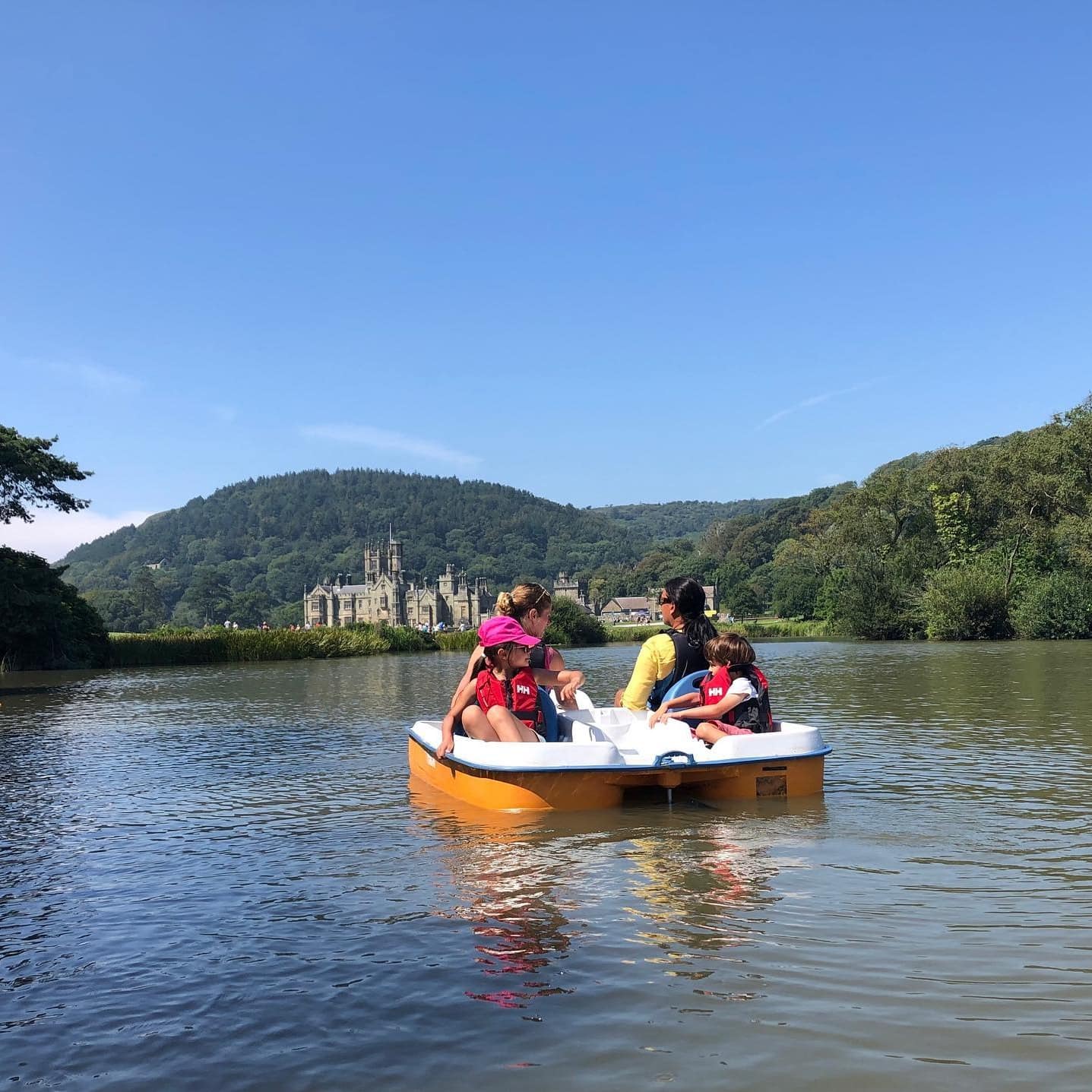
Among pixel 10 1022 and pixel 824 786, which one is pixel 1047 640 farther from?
pixel 10 1022

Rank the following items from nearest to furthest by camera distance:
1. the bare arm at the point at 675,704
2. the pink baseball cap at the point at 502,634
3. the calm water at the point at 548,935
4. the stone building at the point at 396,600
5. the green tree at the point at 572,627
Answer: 1. the calm water at the point at 548,935
2. the pink baseball cap at the point at 502,634
3. the bare arm at the point at 675,704
4. the green tree at the point at 572,627
5. the stone building at the point at 396,600

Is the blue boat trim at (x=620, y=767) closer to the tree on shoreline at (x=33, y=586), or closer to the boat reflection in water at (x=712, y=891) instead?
the boat reflection in water at (x=712, y=891)

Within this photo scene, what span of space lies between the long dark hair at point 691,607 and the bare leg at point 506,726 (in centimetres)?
184

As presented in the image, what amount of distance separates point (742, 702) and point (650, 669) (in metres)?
1.15

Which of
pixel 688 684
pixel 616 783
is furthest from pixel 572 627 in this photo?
pixel 616 783

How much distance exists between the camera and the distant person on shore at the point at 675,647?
33.8 ft

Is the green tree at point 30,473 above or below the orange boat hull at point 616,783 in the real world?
above

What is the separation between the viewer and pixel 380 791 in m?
11.2

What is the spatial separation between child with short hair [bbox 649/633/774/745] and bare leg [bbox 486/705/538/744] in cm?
143

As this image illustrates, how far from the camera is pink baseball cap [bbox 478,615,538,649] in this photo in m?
9.00

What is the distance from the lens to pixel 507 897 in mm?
6695

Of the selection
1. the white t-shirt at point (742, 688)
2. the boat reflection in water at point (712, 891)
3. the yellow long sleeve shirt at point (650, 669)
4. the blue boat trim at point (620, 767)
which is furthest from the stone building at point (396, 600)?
the boat reflection in water at point (712, 891)

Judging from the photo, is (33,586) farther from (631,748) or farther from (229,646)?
(631,748)

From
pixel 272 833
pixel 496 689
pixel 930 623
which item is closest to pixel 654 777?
pixel 496 689
